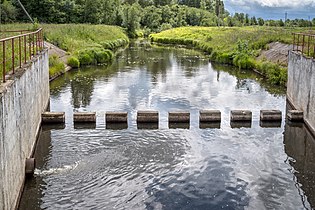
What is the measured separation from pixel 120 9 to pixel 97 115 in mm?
81614

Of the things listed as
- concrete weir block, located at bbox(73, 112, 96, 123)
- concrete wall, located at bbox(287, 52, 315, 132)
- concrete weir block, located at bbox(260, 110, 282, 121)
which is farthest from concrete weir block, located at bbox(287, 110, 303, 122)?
concrete weir block, located at bbox(73, 112, 96, 123)

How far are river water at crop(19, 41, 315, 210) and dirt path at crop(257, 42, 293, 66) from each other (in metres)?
8.25

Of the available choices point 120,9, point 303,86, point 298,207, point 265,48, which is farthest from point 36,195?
point 120,9

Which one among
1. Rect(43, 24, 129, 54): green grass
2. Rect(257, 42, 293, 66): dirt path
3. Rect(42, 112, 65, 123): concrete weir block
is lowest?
Rect(42, 112, 65, 123): concrete weir block

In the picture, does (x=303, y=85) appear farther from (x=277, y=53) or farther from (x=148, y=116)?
(x=277, y=53)

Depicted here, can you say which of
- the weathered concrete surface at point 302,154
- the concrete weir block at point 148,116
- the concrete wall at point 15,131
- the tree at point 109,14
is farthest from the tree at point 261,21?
the concrete wall at point 15,131

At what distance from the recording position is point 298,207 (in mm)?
10789

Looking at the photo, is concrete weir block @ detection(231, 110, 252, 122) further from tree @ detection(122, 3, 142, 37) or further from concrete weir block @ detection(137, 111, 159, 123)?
tree @ detection(122, 3, 142, 37)

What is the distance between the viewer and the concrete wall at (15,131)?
8.92 m

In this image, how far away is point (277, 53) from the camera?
34.2 meters

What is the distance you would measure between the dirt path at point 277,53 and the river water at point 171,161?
8254 millimetres

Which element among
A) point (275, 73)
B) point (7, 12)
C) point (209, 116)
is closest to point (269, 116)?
point (209, 116)

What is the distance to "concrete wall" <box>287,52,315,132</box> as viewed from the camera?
17.2 meters

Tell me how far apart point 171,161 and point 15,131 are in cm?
539
